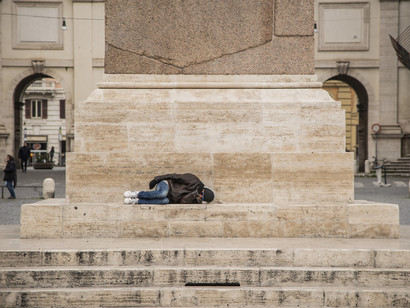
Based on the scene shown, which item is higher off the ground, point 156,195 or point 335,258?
point 156,195

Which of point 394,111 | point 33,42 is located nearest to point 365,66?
point 394,111

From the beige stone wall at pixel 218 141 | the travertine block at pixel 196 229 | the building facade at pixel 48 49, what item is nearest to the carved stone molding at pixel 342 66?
the building facade at pixel 48 49

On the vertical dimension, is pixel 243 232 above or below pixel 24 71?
below

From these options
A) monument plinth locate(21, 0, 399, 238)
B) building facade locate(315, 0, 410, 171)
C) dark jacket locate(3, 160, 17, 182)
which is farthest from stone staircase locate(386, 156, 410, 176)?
monument plinth locate(21, 0, 399, 238)

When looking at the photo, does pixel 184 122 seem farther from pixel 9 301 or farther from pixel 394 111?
pixel 394 111

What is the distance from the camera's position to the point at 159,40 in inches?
309

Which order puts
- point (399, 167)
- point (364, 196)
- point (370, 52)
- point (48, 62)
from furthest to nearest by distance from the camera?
point (48, 62) → point (370, 52) → point (399, 167) → point (364, 196)

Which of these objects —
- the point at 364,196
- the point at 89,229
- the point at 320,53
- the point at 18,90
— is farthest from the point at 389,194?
the point at 18,90

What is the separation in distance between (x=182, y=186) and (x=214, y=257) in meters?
1.21

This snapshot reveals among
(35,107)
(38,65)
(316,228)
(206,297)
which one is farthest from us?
(35,107)

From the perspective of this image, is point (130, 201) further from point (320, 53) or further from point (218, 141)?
point (320, 53)

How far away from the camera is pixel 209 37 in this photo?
25.9 ft

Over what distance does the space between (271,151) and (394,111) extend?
26.6 meters

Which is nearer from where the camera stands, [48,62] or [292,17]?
[292,17]
